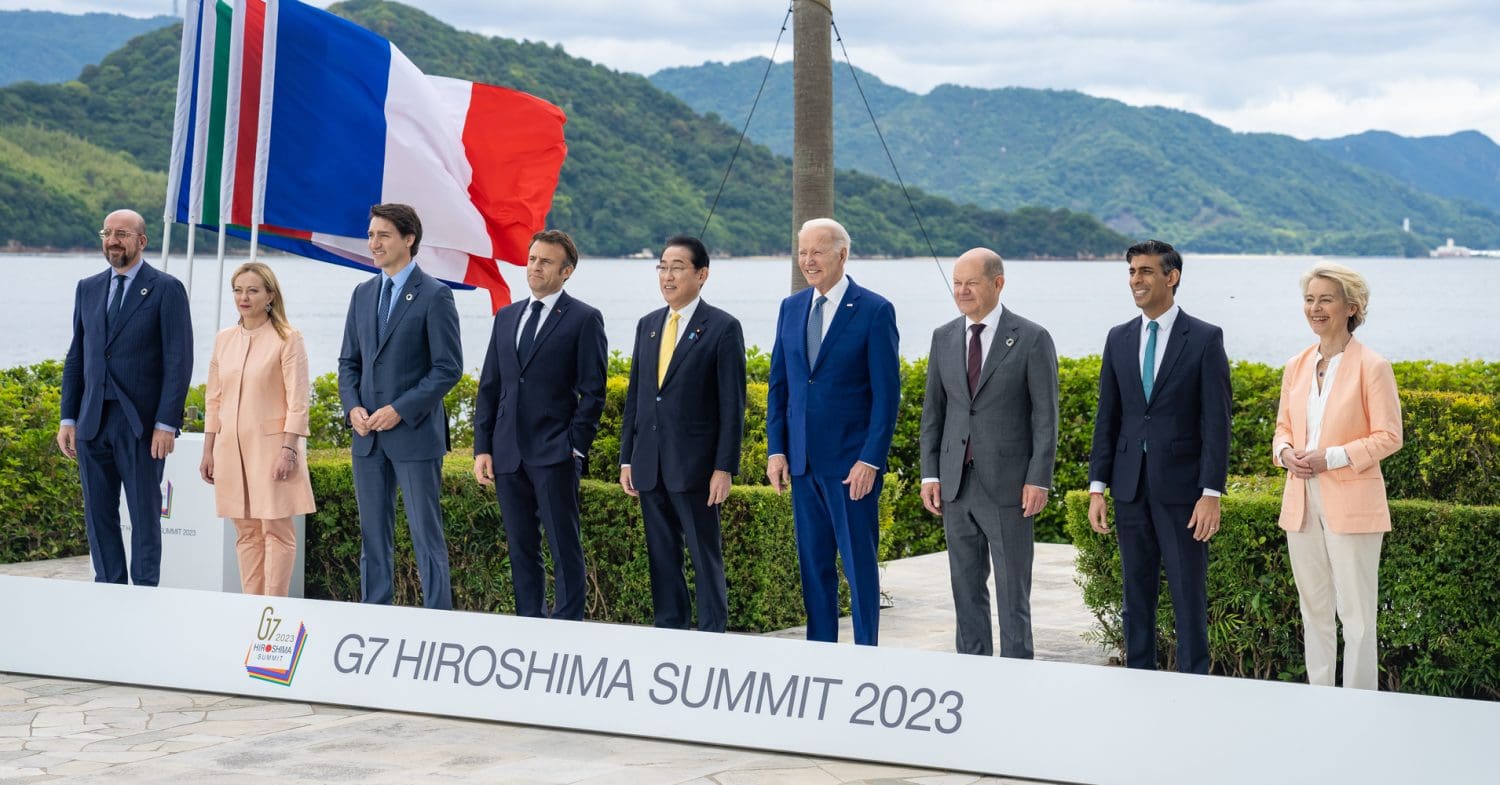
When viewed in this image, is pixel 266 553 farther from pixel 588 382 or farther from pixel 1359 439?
pixel 1359 439

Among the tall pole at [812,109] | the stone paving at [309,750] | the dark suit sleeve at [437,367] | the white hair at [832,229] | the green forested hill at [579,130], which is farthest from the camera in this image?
the green forested hill at [579,130]

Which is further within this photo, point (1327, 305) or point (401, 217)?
point (401, 217)

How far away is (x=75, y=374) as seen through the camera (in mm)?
7301

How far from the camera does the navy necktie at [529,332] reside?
660 cm

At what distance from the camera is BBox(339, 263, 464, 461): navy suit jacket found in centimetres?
669

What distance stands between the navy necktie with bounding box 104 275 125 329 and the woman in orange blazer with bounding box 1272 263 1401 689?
5.18m

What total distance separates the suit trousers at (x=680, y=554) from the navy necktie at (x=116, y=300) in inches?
108

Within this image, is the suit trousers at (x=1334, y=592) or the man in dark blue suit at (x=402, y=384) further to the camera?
the man in dark blue suit at (x=402, y=384)

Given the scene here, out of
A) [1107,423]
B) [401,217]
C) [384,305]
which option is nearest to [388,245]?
[401,217]

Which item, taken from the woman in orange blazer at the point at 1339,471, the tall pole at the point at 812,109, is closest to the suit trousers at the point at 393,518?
the tall pole at the point at 812,109

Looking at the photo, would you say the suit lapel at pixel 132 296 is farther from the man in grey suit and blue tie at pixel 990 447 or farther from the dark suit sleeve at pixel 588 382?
the man in grey suit and blue tie at pixel 990 447

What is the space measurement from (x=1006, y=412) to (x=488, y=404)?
7.50ft

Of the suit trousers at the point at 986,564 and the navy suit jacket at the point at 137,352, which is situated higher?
the navy suit jacket at the point at 137,352

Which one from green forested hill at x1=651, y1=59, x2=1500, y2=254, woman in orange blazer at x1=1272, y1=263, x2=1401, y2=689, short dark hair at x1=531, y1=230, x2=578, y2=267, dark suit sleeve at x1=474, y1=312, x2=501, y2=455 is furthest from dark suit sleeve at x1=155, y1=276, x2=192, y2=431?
green forested hill at x1=651, y1=59, x2=1500, y2=254
